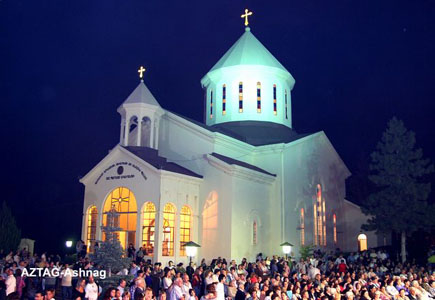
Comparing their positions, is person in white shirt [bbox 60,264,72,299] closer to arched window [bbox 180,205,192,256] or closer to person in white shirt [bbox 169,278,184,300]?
person in white shirt [bbox 169,278,184,300]

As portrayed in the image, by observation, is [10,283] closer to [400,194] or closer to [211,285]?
[211,285]

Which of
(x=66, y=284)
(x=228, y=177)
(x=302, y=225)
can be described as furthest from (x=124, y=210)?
(x=302, y=225)

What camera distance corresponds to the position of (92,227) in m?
28.7

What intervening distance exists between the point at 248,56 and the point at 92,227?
17.5 metres

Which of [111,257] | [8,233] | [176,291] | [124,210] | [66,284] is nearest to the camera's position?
[176,291]

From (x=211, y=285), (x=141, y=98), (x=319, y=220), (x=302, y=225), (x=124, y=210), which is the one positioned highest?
(x=141, y=98)

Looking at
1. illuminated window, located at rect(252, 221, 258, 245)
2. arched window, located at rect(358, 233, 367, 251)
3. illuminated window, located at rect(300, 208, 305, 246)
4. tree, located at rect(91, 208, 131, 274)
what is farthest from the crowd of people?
arched window, located at rect(358, 233, 367, 251)

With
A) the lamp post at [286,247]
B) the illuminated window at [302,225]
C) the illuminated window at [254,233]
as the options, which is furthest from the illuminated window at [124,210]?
the illuminated window at [302,225]

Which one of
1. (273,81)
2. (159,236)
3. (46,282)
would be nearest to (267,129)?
(273,81)

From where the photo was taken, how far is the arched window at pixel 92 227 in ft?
92.6

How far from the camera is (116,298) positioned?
34.4ft

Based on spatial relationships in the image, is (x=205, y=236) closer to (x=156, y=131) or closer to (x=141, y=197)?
(x=141, y=197)

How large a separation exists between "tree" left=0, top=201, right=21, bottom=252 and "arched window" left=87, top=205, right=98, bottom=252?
7.41 metres

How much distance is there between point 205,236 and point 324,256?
7731 millimetres
